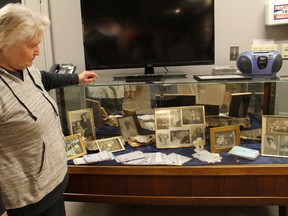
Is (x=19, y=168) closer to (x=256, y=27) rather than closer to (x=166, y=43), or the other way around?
(x=166, y=43)

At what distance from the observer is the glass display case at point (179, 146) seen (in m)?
1.33

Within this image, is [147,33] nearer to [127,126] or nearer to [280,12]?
[127,126]

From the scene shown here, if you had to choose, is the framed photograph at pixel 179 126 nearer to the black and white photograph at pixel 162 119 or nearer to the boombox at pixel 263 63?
the black and white photograph at pixel 162 119

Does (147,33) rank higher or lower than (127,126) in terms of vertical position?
higher

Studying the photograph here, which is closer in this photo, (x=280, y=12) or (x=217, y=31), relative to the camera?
(x=280, y=12)

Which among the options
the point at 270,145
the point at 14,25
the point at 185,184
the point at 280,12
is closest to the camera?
the point at 14,25

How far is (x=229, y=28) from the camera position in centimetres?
214

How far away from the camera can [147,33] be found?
1995mm

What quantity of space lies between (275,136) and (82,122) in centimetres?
105

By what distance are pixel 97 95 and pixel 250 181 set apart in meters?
0.92

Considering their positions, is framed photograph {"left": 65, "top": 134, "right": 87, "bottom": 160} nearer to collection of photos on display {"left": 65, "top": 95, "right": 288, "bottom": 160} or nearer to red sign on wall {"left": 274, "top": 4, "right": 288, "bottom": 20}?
collection of photos on display {"left": 65, "top": 95, "right": 288, "bottom": 160}

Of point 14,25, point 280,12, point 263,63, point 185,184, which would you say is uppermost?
point 280,12

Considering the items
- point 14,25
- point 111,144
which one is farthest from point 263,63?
point 14,25

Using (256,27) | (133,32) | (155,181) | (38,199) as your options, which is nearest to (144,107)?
(155,181)
